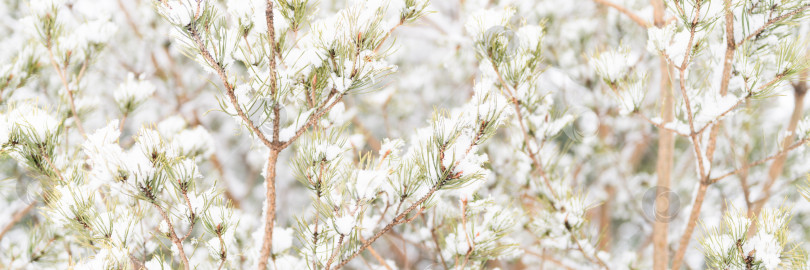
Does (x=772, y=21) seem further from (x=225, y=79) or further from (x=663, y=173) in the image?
(x=225, y=79)

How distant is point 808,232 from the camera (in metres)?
1.32

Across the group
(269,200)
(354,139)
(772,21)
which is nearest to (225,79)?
(269,200)

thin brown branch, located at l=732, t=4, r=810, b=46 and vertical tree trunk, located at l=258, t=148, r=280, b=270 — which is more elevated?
thin brown branch, located at l=732, t=4, r=810, b=46

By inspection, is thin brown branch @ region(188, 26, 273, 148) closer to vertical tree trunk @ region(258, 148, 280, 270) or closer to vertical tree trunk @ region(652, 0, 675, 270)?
vertical tree trunk @ region(258, 148, 280, 270)

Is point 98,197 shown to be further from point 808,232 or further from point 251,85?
point 808,232

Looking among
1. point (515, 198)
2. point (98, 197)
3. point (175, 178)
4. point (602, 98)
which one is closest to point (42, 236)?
point (98, 197)

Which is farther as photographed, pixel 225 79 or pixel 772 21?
pixel 772 21

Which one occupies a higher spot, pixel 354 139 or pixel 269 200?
pixel 354 139

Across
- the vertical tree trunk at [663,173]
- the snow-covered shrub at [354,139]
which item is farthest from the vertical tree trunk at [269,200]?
the vertical tree trunk at [663,173]

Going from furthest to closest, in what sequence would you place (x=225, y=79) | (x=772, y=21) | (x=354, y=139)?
(x=354, y=139), (x=772, y=21), (x=225, y=79)

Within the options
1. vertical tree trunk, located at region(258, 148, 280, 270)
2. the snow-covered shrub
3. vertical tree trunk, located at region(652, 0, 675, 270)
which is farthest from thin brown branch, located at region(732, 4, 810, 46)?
vertical tree trunk, located at region(258, 148, 280, 270)

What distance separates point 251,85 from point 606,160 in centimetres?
154

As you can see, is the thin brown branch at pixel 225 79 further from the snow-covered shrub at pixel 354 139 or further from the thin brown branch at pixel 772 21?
the thin brown branch at pixel 772 21

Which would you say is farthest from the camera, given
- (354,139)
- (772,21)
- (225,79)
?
(354,139)
